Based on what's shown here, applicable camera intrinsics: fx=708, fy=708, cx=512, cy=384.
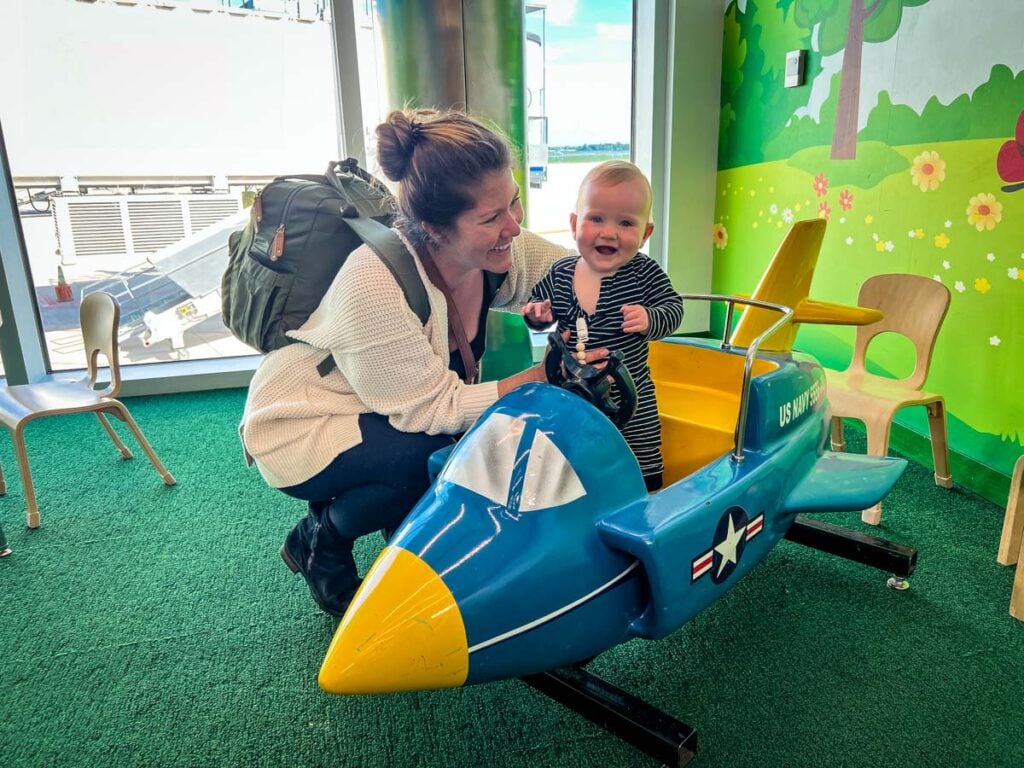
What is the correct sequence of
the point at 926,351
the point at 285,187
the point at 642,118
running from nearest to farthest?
the point at 285,187
the point at 926,351
the point at 642,118

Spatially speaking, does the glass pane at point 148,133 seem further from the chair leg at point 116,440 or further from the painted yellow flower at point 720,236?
the painted yellow flower at point 720,236

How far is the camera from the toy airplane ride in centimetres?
98

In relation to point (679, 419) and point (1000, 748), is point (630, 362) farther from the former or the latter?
point (1000, 748)

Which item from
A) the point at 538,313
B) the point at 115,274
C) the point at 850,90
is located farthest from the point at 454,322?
the point at 115,274

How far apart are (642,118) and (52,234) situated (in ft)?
10.7

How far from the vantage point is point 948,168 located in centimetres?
239

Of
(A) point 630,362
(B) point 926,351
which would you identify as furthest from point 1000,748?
(B) point 926,351

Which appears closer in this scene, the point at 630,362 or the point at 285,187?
the point at 285,187

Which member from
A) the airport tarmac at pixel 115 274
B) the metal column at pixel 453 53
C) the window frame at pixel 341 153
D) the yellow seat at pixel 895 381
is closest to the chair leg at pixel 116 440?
the window frame at pixel 341 153

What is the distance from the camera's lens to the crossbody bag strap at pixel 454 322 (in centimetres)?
154

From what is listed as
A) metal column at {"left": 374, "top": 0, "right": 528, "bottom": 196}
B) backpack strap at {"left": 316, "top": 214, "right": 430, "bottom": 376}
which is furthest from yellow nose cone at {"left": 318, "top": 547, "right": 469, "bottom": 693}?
metal column at {"left": 374, "top": 0, "right": 528, "bottom": 196}

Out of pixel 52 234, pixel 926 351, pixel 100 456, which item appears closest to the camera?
pixel 926 351

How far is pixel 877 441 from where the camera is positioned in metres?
2.12

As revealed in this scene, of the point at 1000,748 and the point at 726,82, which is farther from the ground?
the point at 726,82
